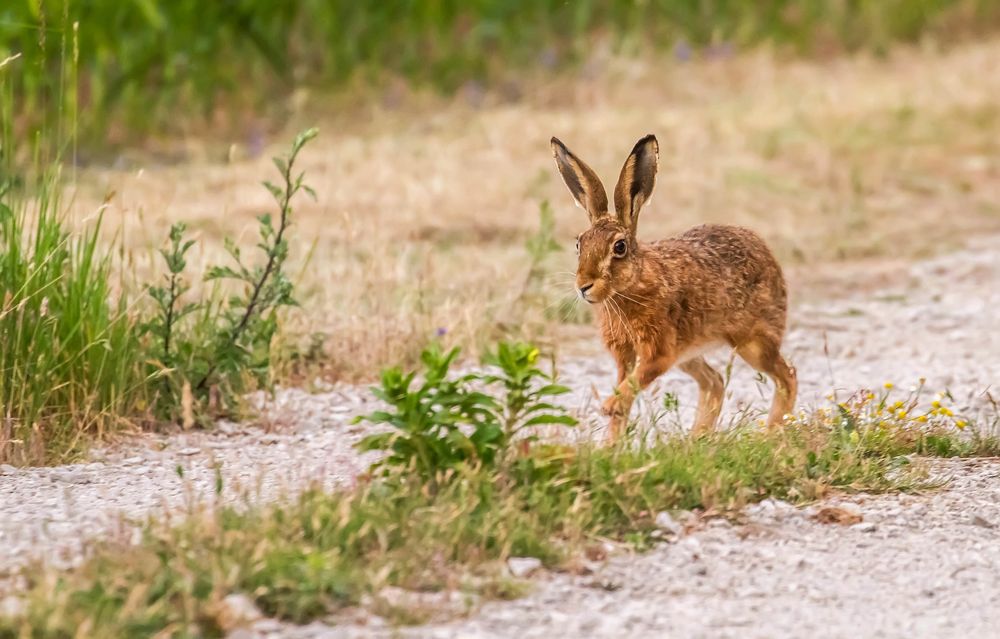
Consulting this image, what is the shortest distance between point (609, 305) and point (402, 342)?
1.50m

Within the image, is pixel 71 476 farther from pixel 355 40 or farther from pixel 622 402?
pixel 355 40

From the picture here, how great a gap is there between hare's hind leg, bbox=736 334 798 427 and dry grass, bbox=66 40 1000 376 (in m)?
1.49

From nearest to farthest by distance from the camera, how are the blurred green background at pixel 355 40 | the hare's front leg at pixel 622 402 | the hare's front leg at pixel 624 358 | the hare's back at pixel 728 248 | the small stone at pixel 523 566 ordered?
the small stone at pixel 523 566 → the hare's front leg at pixel 622 402 → the hare's front leg at pixel 624 358 → the hare's back at pixel 728 248 → the blurred green background at pixel 355 40

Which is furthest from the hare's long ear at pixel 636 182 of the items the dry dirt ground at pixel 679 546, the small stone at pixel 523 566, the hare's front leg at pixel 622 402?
the small stone at pixel 523 566

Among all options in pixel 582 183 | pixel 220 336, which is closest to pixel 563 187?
pixel 220 336

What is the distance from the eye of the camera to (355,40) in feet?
44.4

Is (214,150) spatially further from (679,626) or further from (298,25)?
(679,626)

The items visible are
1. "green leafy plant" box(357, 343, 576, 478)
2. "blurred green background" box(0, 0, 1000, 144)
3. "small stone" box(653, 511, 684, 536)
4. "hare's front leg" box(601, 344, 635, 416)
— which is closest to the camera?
"green leafy plant" box(357, 343, 576, 478)

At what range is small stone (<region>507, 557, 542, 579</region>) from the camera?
4367 millimetres

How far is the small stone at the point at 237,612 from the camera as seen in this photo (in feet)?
12.6

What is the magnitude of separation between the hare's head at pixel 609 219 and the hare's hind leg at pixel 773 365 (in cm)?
68

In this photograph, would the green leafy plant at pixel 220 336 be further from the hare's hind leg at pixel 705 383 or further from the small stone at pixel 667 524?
the small stone at pixel 667 524

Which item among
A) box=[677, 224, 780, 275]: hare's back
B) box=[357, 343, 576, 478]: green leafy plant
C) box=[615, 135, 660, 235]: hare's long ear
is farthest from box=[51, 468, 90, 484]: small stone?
box=[677, 224, 780, 275]: hare's back

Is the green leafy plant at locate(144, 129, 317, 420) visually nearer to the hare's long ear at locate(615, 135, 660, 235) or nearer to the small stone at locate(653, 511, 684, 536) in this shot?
the hare's long ear at locate(615, 135, 660, 235)
